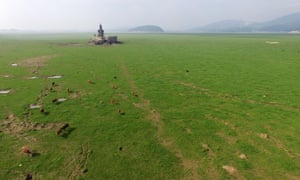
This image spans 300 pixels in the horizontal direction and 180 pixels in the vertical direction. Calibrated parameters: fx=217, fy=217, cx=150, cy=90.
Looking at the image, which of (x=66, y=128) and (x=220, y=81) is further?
(x=220, y=81)

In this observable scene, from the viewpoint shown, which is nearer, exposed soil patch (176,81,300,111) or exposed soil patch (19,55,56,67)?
exposed soil patch (176,81,300,111)

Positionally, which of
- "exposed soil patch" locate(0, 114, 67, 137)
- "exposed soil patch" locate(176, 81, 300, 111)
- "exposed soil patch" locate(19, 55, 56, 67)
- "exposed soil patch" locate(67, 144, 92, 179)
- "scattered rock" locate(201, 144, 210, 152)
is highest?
"exposed soil patch" locate(19, 55, 56, 67)

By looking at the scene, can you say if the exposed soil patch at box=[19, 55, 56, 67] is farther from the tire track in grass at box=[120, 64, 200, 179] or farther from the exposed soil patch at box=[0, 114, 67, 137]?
the exposed soil patch at box=[0, 114, 67, 137]

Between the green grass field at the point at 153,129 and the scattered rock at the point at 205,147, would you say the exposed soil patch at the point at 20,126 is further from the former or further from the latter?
the scattered rock at the point at 205,147

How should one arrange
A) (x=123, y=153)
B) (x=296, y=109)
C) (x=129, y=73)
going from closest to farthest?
1. (x=123, y=153)
2. (x=296, y=109)
3. (x=129, y=73)

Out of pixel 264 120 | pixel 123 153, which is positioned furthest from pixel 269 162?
pixel 123 153

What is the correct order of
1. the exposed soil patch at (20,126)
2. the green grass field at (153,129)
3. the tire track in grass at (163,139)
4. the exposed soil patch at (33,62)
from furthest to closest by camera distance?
the exposed soil patch at (33,62)
the exposed soil patch at (20,126)
the green grass field at (153,129)
the tire track in grass at (163,139)

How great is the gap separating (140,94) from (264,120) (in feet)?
44.1

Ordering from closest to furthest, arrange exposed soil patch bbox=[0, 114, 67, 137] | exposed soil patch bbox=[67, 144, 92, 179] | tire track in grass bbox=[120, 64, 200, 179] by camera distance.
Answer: exposed soil patch bbox=[67, 144, 92, 179]
tire track in grass bbox=[120, 64, 200, 179]
exposed soil patch bbox=[0, 114, 67, 137]

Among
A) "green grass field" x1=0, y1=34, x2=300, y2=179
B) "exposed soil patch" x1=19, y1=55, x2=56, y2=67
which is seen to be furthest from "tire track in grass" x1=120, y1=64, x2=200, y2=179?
"exposed soil patch" x1=19, y1=55, x2=56, y2=67

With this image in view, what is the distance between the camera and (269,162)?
13289 millimetres

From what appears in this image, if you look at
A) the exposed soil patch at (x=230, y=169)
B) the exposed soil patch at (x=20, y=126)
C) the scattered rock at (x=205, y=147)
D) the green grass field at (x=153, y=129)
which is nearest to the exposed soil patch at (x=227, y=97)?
the green grass field at (x=153, y=129)

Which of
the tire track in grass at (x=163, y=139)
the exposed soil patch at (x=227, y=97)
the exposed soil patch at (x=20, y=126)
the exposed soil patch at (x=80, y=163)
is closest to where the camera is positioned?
the exposed soil patch at (x=80, y=163)

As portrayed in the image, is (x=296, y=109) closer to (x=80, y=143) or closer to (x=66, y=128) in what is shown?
(x=80, y=143)
